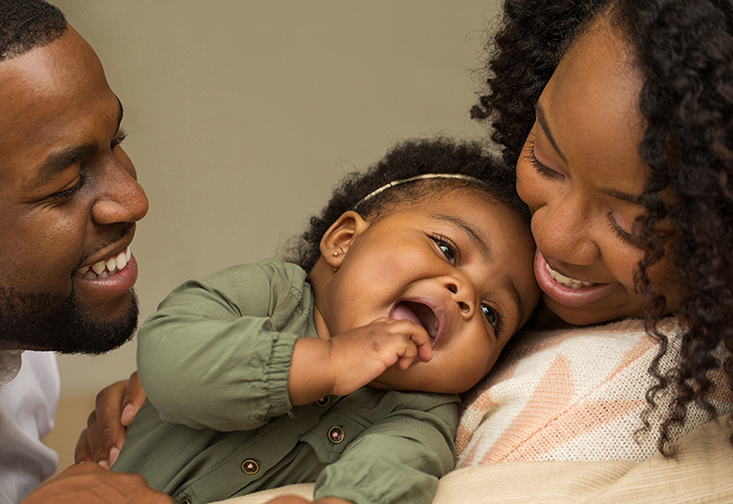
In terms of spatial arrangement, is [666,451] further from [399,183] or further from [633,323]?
[399,183]

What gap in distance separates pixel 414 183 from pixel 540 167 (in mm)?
456

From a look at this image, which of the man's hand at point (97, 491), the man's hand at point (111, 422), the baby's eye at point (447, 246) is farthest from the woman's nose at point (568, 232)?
the man's hand at point (111, 422)

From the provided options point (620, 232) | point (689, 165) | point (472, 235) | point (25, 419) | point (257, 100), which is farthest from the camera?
point (257, 100)

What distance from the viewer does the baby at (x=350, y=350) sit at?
3.29ft

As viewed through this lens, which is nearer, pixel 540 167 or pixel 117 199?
pixel 540 167

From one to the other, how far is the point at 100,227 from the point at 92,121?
0.69 feet

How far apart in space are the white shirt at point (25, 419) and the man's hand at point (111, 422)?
127 millimetres

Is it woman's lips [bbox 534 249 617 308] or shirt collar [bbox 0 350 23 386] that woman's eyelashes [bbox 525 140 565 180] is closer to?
woman's lips [bbox 534 249 617 308]

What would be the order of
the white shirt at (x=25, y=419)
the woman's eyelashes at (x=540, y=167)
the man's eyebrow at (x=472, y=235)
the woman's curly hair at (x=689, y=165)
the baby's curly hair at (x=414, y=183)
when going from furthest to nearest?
the white shirt at (x=25, y=419)
the baby's curly hair at (x=414, y=183)
the man's eyebrow at (x=472, y=235)
the woman's eyelashes at (x=540, y=167)
the woman's curly hair at (x=689, y=165)

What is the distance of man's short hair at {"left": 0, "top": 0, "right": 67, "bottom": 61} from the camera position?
1.13m

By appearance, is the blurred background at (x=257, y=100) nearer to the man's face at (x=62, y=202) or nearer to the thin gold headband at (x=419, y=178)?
the thin gold headband at (x=419, y=178)

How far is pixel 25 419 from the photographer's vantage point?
6.05 feet

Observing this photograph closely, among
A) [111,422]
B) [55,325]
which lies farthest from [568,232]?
[111,422]

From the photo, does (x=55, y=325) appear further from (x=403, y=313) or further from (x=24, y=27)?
(x=403, y=313)
